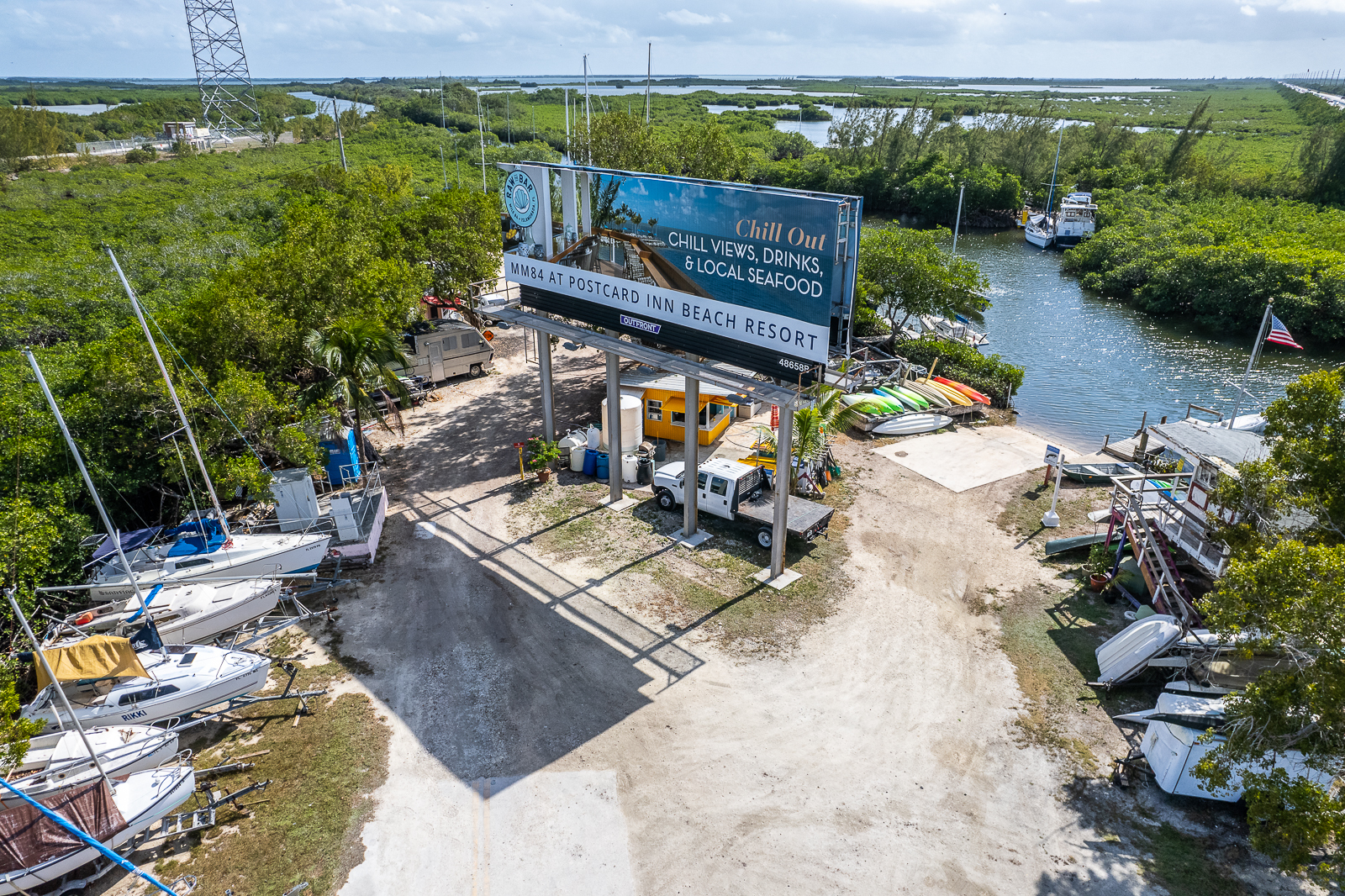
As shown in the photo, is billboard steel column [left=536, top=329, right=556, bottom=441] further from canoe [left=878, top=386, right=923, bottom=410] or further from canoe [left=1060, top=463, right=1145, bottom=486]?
canoe [left=1060, top=463, right=1145, bottom=486]

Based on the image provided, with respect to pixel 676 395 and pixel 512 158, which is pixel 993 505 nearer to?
pixel 676 395

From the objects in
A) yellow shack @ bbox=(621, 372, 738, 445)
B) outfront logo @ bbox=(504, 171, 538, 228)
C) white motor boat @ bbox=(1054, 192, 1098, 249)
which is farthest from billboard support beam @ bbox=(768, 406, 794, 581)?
white motor boat @ bbox=(1054, 192, 1098, 249)

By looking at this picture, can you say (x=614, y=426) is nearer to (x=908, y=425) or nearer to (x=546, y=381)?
(x=546, y=381)

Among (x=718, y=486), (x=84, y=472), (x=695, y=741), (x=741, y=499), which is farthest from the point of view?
(x=741, y=499)

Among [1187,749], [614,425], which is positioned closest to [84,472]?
[614,425]

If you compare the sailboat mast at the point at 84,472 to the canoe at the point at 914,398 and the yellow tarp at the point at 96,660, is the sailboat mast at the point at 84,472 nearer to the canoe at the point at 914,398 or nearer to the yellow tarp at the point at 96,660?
the yellow tarp at the point at 96,660

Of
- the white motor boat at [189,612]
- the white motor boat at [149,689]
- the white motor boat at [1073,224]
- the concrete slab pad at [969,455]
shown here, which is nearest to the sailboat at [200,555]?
the white motor boat at [189,612]
